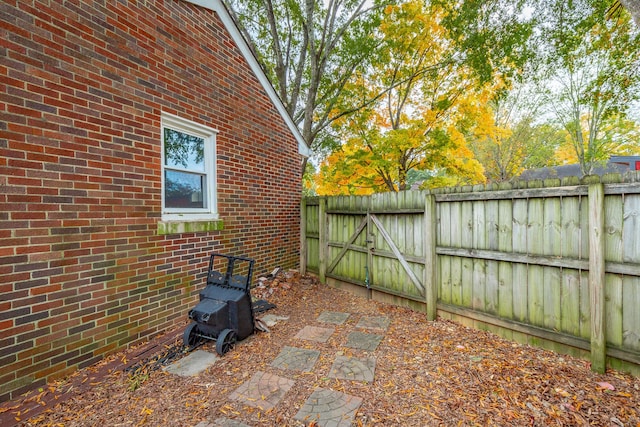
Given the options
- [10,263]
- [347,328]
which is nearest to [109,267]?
[10,263]

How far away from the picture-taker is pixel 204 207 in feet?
14.3

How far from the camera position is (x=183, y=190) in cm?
403

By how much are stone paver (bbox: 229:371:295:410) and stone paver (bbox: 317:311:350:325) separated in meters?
1.49

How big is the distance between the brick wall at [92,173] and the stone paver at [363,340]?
2.35 m

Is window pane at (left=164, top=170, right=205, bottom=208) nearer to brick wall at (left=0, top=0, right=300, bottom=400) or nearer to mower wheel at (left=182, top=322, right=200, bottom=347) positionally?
brick wall at (left=0, top=0, right=300, bottom=400)

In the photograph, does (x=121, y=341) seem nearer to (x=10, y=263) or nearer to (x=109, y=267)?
(x=109, y=267)

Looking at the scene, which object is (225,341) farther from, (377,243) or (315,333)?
(377,243)

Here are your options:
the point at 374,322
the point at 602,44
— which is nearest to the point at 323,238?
A: the point at 374,322

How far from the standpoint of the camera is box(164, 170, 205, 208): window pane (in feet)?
12.5

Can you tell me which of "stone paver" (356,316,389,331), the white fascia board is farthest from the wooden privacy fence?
the white fascia board

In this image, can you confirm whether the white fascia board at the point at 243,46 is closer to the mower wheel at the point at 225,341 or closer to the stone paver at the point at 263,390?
the mower wheel at the point at 225,341

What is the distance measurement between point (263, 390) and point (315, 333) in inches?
49.6

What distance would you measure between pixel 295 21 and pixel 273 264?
8815 millimetres

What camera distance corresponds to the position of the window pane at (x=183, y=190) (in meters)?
3.81
